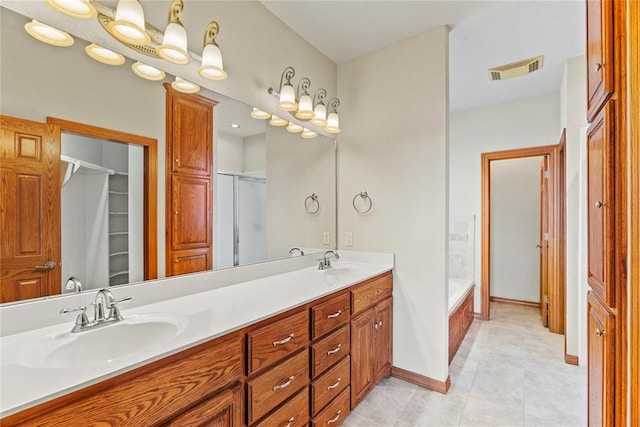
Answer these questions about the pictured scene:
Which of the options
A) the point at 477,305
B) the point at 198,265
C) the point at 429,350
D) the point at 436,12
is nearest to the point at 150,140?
the point at 198,265

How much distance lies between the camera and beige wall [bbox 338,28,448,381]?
Result: 2.18 metres

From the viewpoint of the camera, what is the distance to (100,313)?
1096 mm

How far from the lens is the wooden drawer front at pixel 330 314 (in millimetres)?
1514

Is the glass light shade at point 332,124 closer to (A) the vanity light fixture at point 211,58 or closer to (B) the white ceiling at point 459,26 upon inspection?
(B) the white ceiling at point 459,26

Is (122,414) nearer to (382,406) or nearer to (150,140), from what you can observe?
(150,140)

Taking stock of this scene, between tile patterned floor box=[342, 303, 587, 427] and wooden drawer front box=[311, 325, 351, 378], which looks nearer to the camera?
wooden drawer front box=[311, 325, 351, 378]

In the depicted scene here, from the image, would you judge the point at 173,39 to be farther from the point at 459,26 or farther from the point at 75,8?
the point at 459,26

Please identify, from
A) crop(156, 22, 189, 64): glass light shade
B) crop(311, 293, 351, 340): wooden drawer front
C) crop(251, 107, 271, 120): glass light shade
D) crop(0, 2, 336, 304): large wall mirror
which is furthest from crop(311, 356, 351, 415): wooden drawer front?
crop(156, 22, 189, 64): glass light shade

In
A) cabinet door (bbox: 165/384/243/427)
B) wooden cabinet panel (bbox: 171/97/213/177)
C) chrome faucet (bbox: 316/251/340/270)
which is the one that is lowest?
cabinet door (bbox: 165/384/243/427)

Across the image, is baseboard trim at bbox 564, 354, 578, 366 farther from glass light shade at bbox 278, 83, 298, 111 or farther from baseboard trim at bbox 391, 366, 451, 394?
glass light shade at bbox 278, 83, 298, 111

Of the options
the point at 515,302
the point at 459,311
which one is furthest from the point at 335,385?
the point at 515,302

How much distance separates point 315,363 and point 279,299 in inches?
15.2

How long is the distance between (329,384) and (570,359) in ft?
7.64

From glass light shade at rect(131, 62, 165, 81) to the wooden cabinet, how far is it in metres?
0.06
